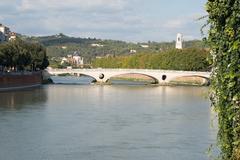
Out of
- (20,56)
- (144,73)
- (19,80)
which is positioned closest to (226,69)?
(19,80)

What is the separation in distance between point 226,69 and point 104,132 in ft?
52.6

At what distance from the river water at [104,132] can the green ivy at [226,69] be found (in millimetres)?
9806

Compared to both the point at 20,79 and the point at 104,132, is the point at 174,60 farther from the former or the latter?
the point at 104,132

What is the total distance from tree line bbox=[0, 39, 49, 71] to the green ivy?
153 feet

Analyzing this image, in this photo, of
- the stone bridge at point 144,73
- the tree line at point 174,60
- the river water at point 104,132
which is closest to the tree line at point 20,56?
the stone bridge at point 144,73

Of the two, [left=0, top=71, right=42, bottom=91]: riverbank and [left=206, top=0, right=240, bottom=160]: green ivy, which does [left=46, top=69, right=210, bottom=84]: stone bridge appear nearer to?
[left=0, top=71, right=42, bottom=91]: riverbank

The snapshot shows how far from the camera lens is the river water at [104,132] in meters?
16.3

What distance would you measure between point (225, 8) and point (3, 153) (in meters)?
12.3

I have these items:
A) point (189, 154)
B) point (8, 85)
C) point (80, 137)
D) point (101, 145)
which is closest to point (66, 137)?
point (80, 137)

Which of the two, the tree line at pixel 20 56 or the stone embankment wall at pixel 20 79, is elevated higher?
the tree line at pixel 20 56

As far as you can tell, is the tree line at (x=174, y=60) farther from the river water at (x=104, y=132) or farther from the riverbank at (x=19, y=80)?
the river water at (x=104, y=132)

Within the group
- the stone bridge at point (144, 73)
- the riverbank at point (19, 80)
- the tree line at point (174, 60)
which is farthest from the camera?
the tree line at point (174, 60)

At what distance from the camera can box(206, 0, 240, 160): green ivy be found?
488 centimetres

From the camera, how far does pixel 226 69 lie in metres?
5.15
